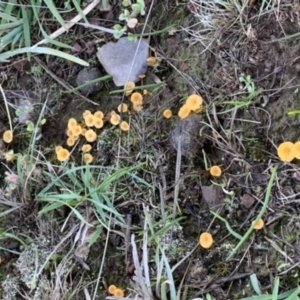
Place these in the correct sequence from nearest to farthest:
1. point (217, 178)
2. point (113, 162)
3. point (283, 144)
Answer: point (283, 144) < point (217, 178) < point (113, 162)

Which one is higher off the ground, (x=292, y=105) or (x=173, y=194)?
(x=292, y=105)

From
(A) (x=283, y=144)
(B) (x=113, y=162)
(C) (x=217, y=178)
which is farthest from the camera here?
(B) (x=113, y=162)

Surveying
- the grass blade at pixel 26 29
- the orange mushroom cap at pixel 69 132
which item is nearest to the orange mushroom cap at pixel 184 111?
the orange mushroom cap at pixel 69 132

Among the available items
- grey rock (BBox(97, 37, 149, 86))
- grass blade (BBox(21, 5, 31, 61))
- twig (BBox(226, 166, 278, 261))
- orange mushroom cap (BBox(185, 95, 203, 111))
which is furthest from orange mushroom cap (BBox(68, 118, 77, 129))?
twig (BBox(226, 166, 278, 261))

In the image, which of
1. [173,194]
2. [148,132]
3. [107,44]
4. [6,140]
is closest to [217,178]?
[173,194]

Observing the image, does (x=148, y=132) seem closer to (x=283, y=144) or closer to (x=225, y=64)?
(x=225, y=64)

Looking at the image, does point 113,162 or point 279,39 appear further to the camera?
point 113,162
